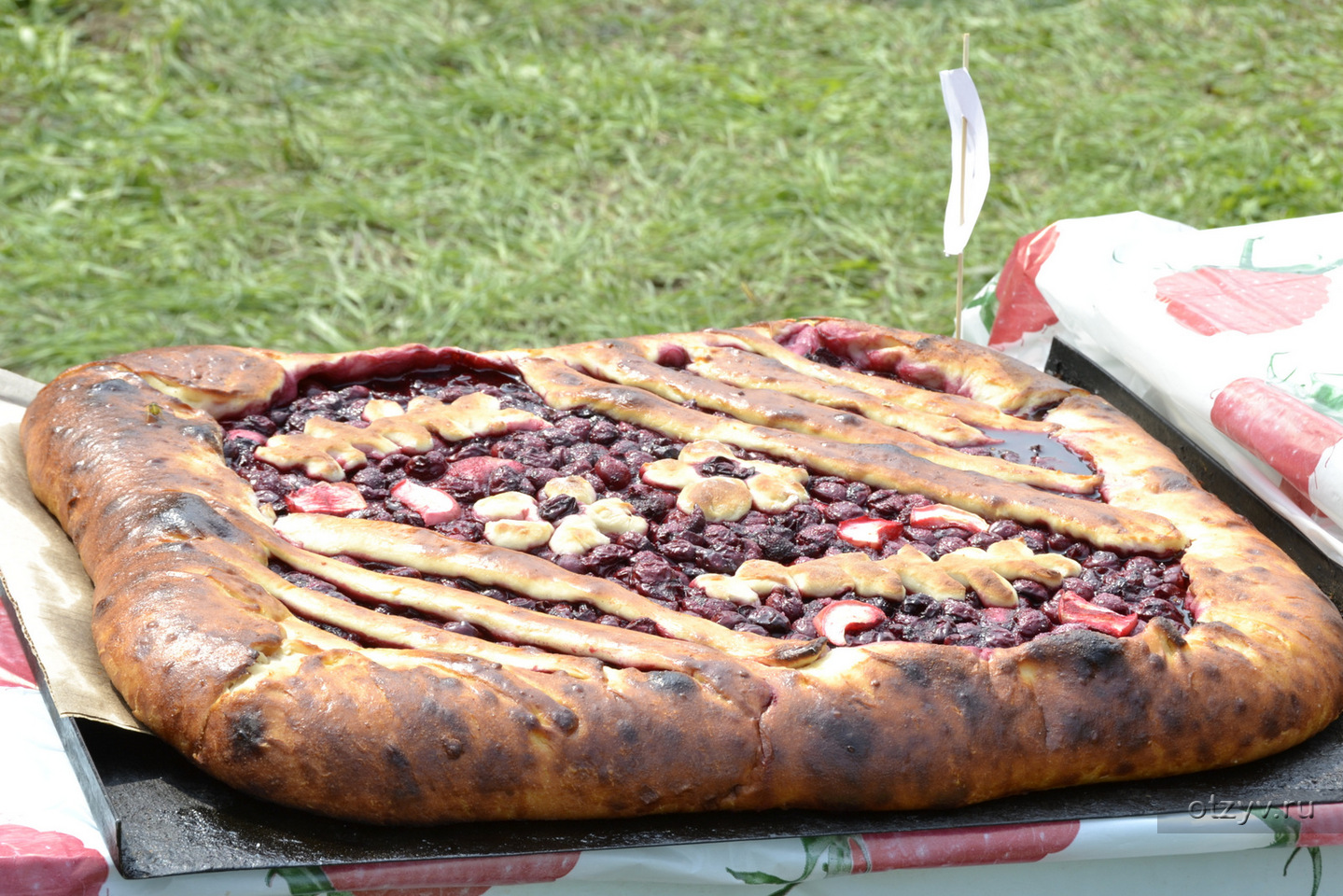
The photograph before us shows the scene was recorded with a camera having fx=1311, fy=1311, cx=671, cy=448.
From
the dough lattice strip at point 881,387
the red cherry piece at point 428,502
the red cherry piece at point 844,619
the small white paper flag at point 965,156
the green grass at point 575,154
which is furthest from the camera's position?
the green grass at point 575,154

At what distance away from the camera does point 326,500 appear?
2.19 m

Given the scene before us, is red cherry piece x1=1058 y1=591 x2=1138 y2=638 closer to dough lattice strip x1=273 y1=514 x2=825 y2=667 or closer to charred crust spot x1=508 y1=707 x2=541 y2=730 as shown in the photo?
dough lattice strip x1=273 y1=514 x2=825 y2=667

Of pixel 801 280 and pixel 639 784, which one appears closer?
pixel 639 784

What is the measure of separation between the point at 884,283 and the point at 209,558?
156 inches

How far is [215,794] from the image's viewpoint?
5.56 feet

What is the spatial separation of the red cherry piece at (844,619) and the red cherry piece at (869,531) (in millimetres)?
198

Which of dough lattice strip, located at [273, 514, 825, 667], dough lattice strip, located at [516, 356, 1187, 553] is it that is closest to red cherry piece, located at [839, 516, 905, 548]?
dough lattice strip, located at [516, 356, 1187, 553]

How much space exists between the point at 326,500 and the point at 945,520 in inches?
41.4

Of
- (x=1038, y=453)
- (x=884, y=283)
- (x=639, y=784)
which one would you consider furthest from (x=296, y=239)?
(x=639, y=784)

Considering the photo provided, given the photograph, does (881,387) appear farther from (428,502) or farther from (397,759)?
(397,759)

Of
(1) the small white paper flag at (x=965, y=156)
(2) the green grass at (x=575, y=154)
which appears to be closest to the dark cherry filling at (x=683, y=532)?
(1) the small white paper flag at (x=965, y=156)

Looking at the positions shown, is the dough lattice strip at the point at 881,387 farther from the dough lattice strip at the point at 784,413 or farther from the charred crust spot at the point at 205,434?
the charred crust spot at the point at 205,434

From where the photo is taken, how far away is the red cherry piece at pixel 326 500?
2176 mm

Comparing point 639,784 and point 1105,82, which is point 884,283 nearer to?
point 1105,82
